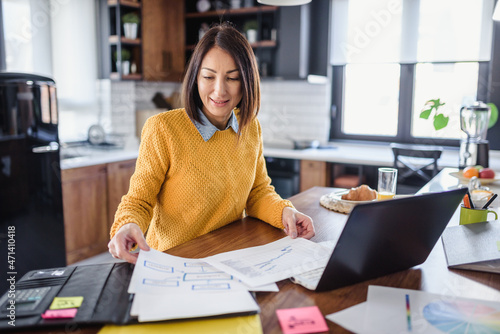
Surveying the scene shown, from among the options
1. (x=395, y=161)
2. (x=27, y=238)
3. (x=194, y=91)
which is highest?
(x=194, y=91)

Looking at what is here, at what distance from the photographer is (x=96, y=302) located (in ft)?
2.96

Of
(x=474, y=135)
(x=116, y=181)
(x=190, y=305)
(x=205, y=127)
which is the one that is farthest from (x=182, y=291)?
(x=116, y=181)

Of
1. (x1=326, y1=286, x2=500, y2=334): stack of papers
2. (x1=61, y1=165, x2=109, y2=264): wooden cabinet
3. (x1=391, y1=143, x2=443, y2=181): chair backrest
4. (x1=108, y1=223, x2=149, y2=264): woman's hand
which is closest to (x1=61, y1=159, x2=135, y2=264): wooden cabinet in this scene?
(x1=61, y1=165, x2=109, y2=264): wooden cabinet

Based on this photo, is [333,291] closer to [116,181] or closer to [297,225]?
[297,225]

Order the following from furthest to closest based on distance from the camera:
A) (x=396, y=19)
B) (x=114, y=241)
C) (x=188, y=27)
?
(x=188, y=27) → (x=396, y=19) → (x=114, y=241)

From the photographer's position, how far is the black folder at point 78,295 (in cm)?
83

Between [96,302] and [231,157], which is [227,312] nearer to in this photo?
[96,302]

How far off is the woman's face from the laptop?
0.66 metres

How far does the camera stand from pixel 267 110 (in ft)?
15.8

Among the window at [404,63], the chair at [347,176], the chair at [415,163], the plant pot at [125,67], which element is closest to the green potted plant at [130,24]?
the plant pot at [125,67]

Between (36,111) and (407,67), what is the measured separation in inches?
130

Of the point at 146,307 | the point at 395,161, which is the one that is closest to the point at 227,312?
the point at 146,307

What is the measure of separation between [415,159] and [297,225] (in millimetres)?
2602

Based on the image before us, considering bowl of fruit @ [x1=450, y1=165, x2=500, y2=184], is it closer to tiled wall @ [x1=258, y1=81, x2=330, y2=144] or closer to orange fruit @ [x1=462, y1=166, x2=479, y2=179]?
orange fruit @ [x1=462, y1=166, x2=479, y2=179]
